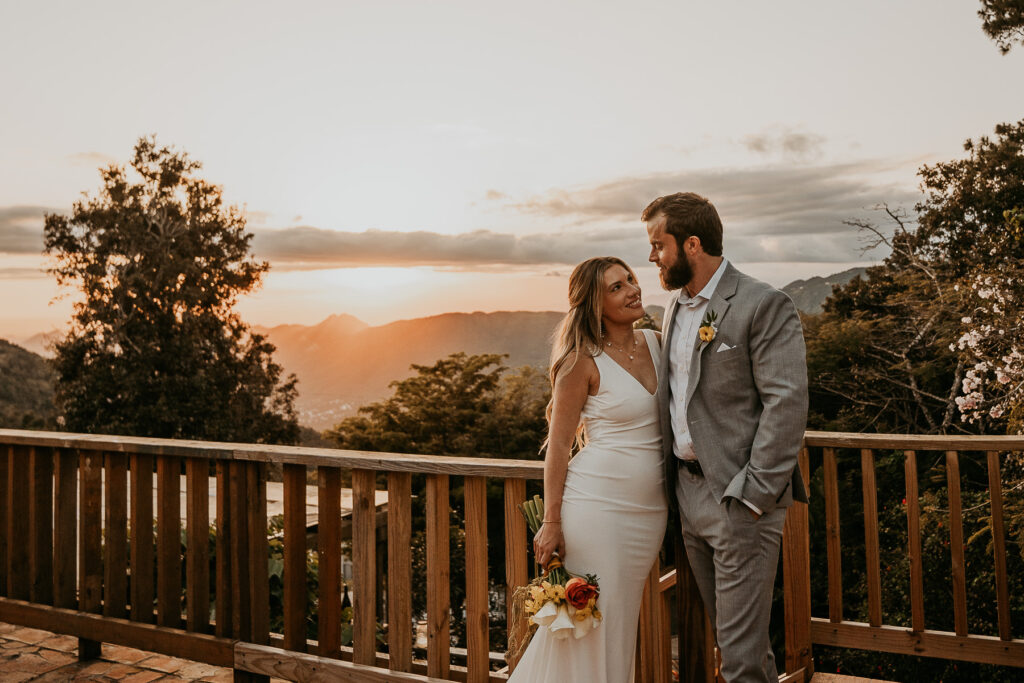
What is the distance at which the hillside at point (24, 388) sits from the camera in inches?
830

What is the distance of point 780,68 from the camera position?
1395 centimetres

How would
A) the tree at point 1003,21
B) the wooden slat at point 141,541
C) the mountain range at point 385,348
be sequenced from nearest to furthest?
1. the wooden slat at point 141,541
2. the tree at point 1003,21
3. the mountain range at point 385,348

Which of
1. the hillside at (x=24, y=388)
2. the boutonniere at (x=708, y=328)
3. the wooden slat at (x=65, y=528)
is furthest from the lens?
the hillside at (x=24, y=388)

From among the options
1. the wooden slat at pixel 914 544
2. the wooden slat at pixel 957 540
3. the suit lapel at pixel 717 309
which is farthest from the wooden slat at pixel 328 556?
the wooden slat at pixel 957 540

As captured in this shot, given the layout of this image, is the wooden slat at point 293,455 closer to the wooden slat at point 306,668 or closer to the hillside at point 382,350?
the wooden slat at point 306,668

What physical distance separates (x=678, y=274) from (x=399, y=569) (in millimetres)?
1572

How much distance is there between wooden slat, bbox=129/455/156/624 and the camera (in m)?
3.64

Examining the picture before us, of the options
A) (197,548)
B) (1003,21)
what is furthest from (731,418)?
(1003,21)

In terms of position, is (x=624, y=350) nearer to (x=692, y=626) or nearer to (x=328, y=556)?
(x=692, y=626)

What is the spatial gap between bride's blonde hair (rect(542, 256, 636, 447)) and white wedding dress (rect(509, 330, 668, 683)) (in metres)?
0.07

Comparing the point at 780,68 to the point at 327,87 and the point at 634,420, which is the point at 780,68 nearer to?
the point at 327,87

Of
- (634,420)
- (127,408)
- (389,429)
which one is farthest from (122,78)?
(634,420)

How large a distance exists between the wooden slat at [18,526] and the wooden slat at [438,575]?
7.72 feet

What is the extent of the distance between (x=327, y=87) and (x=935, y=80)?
13213 millimetres
